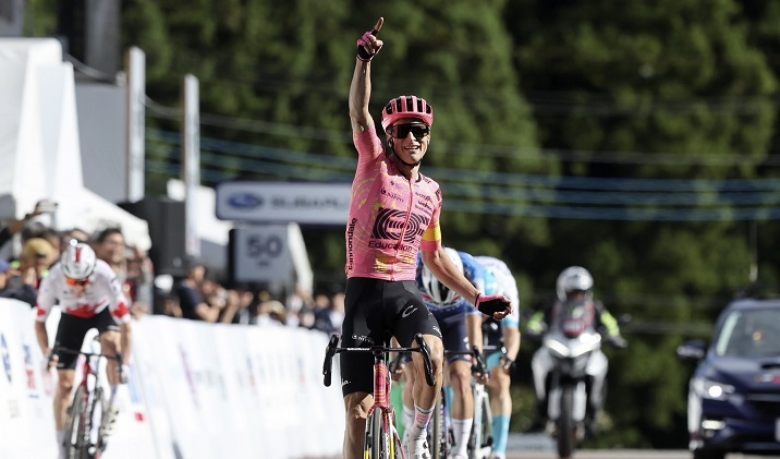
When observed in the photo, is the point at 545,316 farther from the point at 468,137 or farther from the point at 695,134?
the point at 695,134

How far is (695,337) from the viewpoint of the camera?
191 ft

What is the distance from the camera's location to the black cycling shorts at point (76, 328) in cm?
1560

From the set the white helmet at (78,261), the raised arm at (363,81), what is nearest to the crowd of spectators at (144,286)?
the white helmet at (78,261)

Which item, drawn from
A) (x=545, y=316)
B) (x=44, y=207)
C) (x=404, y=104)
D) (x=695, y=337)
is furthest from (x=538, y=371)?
(x=695, y=337)

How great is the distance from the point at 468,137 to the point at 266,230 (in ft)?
81.0

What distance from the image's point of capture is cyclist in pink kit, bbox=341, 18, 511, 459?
11273mm

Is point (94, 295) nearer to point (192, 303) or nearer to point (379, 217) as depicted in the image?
point (379, 217)

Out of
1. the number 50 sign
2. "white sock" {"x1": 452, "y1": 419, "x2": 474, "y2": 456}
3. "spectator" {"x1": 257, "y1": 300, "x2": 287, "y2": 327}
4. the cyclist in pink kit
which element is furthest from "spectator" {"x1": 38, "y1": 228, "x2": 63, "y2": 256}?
the number 50 sign

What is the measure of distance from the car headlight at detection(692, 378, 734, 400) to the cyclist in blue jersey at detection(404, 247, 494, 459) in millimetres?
5013

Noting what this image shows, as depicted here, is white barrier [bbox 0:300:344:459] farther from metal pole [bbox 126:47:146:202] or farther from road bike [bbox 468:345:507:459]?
metal pole [bbox 126:47:146:202]

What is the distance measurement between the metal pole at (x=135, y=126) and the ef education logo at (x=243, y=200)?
1.42 m

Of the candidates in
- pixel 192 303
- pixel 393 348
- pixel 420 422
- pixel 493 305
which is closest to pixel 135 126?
pixel 192 303

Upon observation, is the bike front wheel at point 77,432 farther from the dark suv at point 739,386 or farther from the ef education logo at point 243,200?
the ef education logo at point 243,200

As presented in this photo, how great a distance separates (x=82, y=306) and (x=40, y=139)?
6.05 m
